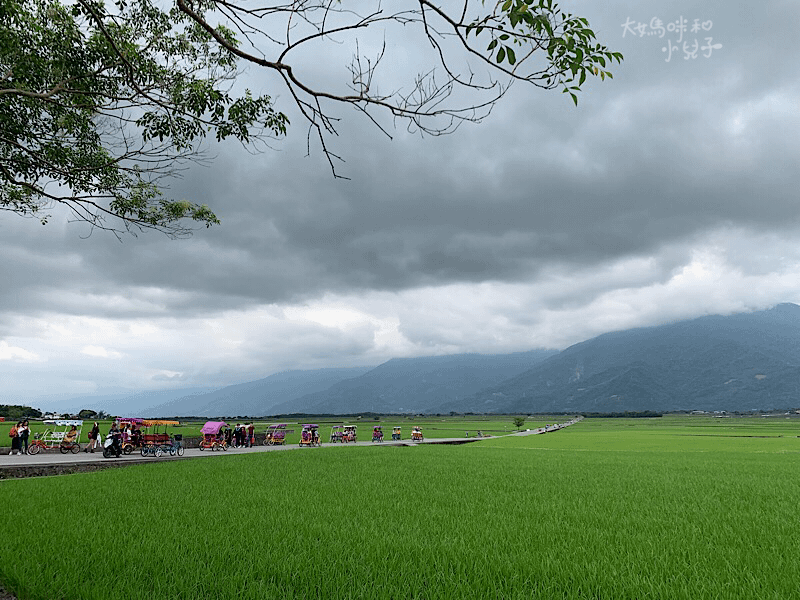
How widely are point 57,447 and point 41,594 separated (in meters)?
26.8

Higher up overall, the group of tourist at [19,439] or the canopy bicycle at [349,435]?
the group of tourist at [19,439]

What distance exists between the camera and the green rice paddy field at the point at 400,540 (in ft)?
17.2

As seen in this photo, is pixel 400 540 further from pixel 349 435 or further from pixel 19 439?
pixel 349 435

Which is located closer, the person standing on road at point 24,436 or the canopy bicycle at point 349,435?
the person standing on road at point 24,436

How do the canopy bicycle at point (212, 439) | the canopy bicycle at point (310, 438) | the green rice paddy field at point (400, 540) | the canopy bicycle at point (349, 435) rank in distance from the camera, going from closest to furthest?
the green rice paddy field at point (400, 540)
the canopy bicycle at point (212, 439)
the canopy bicycle at point (310, 438)
the canopy bicycle at point (349, 435)

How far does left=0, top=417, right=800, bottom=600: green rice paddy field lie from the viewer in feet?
17.2

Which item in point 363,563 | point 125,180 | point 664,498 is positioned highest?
point 125,180

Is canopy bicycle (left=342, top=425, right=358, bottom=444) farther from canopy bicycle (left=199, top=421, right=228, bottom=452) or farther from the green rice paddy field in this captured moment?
the green rice paddy field

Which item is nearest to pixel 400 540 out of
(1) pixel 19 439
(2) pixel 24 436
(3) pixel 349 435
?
(2) pixel 24 436

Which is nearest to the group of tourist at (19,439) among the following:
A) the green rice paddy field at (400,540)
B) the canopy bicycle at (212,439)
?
the canopy bicycle at (212,439)

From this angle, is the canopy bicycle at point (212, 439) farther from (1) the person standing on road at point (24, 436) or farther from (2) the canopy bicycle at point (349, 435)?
(2) the canopy bicycle at point (349, 435)

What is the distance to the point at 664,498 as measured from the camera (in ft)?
36.9

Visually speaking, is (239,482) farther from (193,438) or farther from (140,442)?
(193,438)

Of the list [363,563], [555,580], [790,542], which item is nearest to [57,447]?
[363,563]
